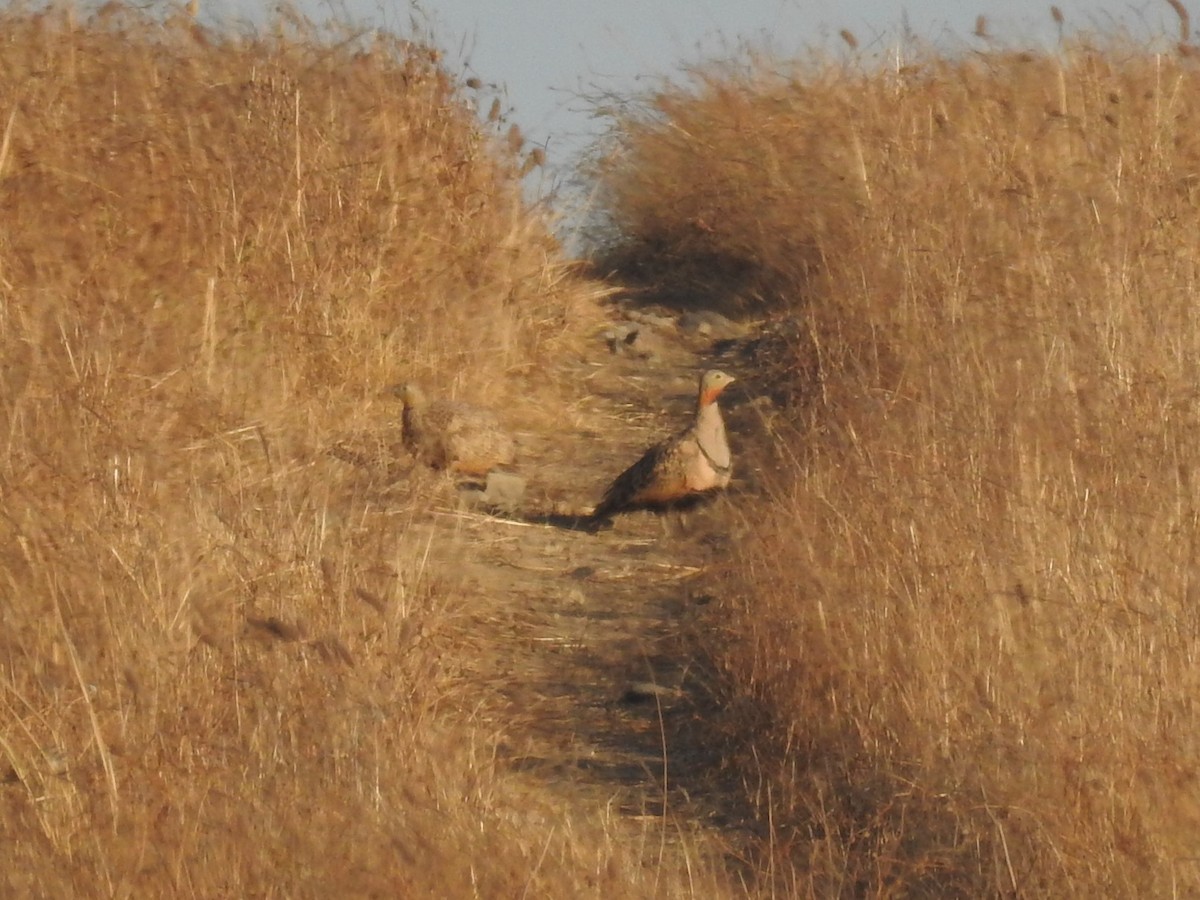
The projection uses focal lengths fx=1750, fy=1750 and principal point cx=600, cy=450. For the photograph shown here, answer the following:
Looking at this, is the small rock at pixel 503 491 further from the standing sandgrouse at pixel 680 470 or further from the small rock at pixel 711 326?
the small rock at pixel 711 326

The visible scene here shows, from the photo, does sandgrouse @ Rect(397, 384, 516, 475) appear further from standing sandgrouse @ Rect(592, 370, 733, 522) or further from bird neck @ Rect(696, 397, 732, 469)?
bird neck @ Rect(696, 397, 732, 469)

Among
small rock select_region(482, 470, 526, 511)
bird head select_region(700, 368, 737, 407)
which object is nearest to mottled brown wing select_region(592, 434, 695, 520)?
bird head select_region(700, 368, 737, 407)

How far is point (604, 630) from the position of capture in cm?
625

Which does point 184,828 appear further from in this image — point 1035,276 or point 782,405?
point 782,405

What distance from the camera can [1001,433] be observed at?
5188 mm

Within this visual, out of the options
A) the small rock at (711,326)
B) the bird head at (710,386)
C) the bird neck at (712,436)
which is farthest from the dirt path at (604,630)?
the small rock at (711,326)

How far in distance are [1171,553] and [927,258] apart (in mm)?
3147

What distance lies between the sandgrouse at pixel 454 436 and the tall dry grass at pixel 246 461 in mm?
245

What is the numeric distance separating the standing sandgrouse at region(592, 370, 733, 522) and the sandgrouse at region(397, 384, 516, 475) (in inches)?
23.3

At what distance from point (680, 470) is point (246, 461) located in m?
1.84

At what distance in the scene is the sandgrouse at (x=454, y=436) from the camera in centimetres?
761

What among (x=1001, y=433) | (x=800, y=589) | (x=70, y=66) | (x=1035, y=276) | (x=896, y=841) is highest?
(x=70, y=66)

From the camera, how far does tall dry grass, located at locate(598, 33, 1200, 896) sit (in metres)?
3.89

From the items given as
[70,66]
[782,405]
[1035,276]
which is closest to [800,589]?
[1035,276]
